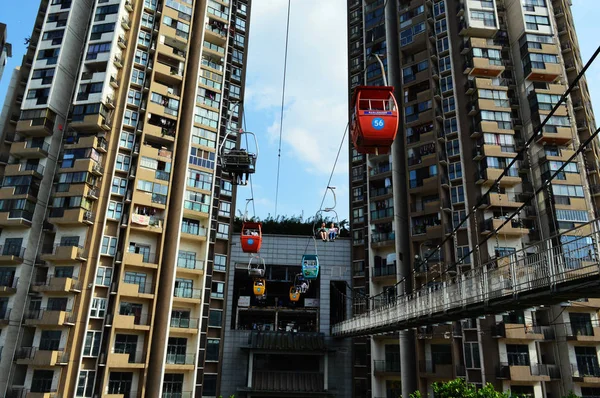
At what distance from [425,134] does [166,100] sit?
23425 millimetres

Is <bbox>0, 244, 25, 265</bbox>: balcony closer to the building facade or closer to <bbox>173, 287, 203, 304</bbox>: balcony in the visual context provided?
<bbox>173, 287, 203, 304</bbox>: balcony

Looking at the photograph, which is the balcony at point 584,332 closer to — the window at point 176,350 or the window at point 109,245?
the window at point 176,350

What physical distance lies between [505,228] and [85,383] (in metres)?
32.7

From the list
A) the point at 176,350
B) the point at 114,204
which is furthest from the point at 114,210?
the point at 176,350

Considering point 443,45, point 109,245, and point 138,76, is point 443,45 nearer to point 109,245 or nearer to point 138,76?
point 138,76

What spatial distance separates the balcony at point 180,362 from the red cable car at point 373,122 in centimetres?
2435

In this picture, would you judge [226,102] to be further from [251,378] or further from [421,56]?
[251,378]

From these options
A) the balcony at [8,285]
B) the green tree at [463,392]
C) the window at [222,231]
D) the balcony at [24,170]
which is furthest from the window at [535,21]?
the balcony at [8,285]

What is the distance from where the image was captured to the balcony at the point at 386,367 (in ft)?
117

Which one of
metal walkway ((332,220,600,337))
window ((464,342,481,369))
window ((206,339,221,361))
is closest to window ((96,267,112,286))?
window ((206,339,221,361))

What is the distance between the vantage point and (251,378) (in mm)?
39656

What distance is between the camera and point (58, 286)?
30047 mm

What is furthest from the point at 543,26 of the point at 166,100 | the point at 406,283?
the point at 166,100

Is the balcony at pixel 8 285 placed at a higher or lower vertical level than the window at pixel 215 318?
higher
